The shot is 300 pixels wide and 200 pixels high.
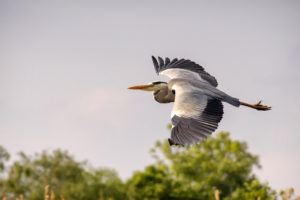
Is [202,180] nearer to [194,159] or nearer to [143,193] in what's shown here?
[194,159]

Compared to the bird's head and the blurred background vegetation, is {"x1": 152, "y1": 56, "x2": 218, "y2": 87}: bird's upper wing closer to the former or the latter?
the bird's head

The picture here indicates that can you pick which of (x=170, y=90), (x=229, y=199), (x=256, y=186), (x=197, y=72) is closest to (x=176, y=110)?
(x=170, y=90)

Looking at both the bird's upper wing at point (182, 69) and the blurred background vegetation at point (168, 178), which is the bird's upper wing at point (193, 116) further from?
the blurred background vegetation at point (168, 178)

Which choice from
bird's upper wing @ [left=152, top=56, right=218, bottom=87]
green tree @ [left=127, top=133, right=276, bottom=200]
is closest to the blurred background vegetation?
green tree @ [left=127, top=133, right=276, bottom=200]

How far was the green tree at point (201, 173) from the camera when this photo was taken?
37.9m

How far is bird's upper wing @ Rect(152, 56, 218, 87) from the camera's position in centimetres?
1145

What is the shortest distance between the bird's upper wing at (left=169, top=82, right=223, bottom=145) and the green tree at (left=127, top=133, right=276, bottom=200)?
28.7 m

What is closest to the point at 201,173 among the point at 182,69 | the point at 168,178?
the point at 168,178

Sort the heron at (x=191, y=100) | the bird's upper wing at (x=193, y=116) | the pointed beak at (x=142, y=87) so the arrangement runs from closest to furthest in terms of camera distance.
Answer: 1. the bird's upper wing at (x=193, y=116)
2. the heron at (x=191, y=100)
3. the pointed beak at (x=142, y=87)

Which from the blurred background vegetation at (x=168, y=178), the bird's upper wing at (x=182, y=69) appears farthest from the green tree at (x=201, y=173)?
the bird's upper wing at (x=182, y=69)

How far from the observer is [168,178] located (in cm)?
3981

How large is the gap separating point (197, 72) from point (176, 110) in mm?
3503

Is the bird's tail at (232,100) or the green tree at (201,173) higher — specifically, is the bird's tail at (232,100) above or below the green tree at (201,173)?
below

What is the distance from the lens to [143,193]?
37.2 meters
